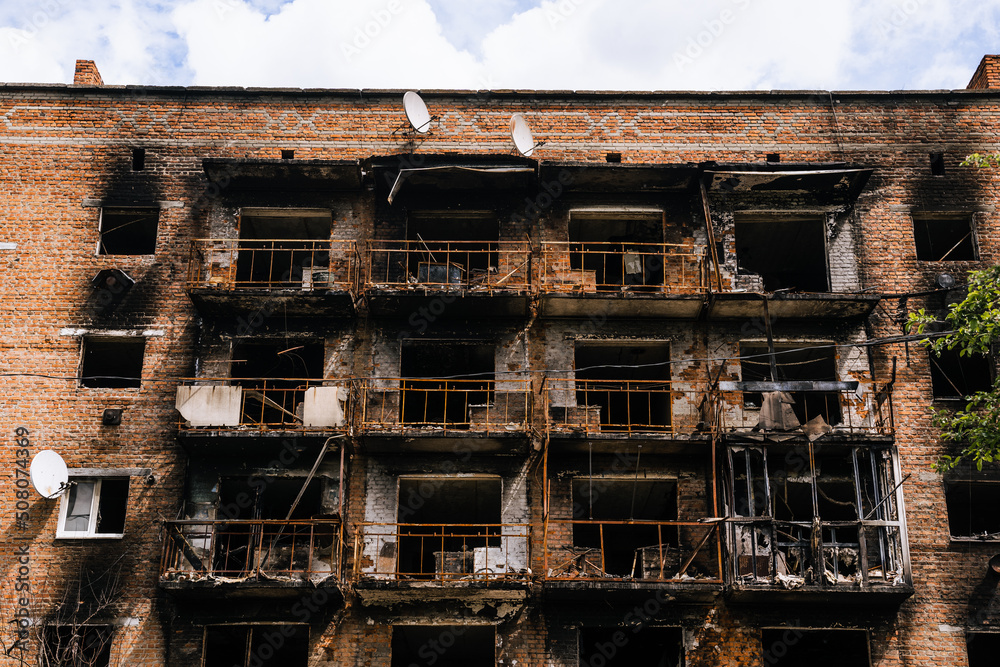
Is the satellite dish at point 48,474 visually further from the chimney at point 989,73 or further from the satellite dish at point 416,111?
the chimney at point 989,73

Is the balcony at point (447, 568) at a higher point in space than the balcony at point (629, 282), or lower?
lower

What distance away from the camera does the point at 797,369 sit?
22.9 meters

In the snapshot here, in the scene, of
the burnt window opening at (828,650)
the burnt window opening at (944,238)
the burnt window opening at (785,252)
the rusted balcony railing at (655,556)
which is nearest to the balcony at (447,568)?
the rusted balcony railing at (655,556)

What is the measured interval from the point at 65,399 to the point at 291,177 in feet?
21.1

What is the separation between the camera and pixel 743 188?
22656 millimetres

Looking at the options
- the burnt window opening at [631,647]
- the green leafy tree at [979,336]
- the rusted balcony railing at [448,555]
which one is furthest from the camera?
the burnt window opening at [631,647]

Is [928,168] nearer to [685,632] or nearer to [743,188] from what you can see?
[743,188]

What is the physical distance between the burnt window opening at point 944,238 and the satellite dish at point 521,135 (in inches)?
335

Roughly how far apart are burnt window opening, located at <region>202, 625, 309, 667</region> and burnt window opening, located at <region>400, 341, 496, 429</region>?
4.83m

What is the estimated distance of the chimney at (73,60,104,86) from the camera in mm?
24547

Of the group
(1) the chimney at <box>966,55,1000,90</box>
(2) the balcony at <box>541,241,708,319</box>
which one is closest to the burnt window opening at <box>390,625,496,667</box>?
(2) the balcony at <box>541,241,708,319</box>

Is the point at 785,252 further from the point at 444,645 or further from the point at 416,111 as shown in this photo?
the point at 444,645

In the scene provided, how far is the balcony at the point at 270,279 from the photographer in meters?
21.2

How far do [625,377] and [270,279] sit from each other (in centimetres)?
795
